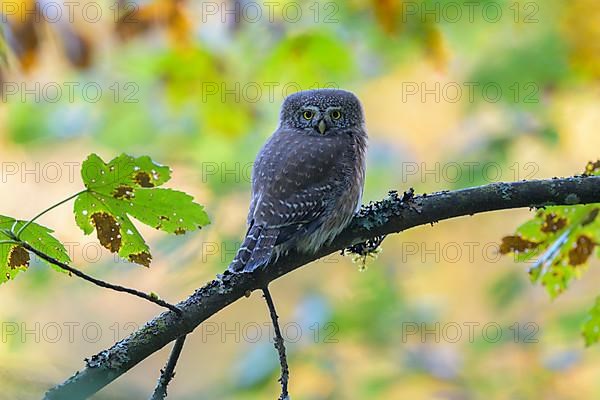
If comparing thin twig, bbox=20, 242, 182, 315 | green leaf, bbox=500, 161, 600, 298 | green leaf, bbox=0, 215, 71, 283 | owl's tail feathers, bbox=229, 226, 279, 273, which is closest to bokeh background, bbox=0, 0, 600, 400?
owl's tail feathers, bbox=229, 226, 279, 273

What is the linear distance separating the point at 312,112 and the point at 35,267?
2.11 m

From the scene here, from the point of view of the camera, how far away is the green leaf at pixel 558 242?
7.46ft

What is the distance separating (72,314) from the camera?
23.6 ft

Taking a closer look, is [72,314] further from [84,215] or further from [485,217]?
[84,215]

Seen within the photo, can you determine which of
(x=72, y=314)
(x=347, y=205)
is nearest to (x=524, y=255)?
(x=347, y=205)

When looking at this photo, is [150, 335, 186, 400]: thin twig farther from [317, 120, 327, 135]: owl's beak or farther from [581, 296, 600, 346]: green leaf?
[317, 120, 327, 135]: owl's beak

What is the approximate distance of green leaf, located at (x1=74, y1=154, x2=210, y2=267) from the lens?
5.78 ft

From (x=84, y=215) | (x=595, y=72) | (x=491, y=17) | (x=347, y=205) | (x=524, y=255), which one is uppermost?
(x=491, y=17)

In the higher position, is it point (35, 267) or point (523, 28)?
point (523, 28)

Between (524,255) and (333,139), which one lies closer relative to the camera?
(524,255)

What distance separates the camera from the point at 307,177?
3.34 meters

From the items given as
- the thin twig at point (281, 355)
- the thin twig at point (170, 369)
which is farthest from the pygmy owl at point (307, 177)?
the thin twig at point (170, 369)

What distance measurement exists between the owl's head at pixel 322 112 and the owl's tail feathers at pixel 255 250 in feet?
3.25

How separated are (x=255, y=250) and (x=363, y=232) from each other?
46 cm
